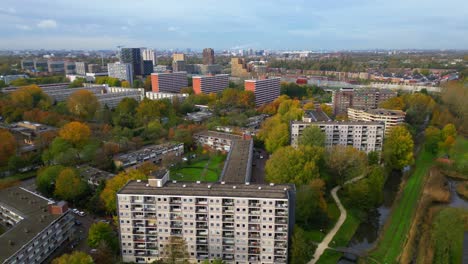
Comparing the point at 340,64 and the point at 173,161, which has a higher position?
the point at 340,64

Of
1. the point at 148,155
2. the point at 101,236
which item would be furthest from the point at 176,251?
the point at 148,155

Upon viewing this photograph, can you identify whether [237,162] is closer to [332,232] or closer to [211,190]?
[332,232]

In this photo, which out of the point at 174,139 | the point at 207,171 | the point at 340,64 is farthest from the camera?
the point at 340,64

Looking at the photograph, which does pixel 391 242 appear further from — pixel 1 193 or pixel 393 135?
pixel 1 193

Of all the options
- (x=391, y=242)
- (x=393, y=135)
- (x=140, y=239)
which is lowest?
(x=391, y=242)

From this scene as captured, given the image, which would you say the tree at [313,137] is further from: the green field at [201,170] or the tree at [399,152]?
the green field at [201,170]

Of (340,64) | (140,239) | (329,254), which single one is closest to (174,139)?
(140,239)
